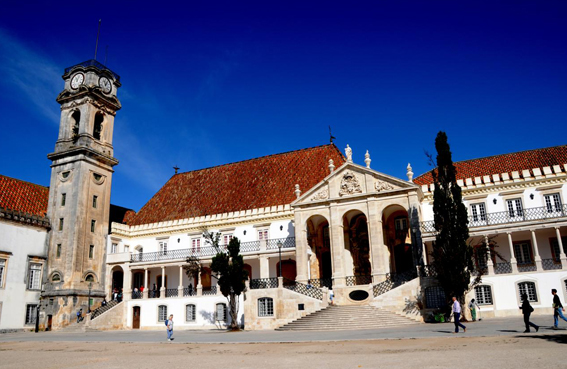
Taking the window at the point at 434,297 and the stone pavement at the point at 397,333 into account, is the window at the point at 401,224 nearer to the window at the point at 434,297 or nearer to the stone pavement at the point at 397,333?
the window at the point at 434,297

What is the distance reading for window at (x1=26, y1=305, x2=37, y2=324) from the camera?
109 ft

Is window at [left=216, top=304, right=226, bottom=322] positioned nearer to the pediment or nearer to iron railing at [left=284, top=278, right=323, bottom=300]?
iron railing at [left=284, top=278, right=323, bottom=300]

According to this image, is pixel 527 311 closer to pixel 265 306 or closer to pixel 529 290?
pixel 529 290

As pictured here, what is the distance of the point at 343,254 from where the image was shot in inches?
1162

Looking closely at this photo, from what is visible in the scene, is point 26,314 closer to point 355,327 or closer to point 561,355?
point 355,327

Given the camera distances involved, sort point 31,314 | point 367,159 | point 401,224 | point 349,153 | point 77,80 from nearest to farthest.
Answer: point 367,159 → point 349,153 → point 401,224 → point 31,314 → point 77,80

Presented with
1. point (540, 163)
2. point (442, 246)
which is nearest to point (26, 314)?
point (442, 246)

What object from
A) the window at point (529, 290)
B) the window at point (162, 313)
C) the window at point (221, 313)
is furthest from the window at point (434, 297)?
the window at point (162, 313)

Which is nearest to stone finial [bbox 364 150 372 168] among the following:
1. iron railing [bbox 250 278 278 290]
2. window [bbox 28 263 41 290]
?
iron railing [bbox 250 278 278 290]

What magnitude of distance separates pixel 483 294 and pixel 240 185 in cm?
2144

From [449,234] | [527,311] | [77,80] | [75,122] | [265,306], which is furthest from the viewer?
[75,122]

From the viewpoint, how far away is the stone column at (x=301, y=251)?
29.6 meters

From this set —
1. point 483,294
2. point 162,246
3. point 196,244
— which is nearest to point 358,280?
point 483,294

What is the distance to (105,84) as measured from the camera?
40.8 m
